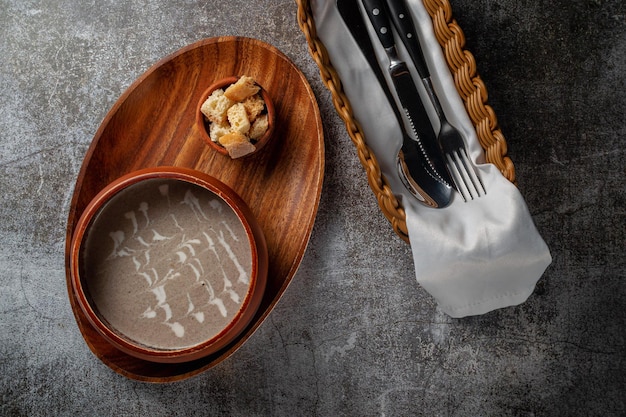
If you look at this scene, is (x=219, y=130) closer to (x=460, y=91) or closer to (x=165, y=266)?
(x=165, y=266)

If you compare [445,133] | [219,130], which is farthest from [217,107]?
[445,133]

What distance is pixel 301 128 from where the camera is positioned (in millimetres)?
1035

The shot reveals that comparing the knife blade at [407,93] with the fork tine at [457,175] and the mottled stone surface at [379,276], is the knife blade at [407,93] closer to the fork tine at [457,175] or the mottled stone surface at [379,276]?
the fork tine at [457,175]

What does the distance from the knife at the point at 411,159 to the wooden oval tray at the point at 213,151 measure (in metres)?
0.13

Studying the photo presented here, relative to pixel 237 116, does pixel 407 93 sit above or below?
below

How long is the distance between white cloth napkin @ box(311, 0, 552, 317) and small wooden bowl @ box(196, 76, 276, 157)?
149mm

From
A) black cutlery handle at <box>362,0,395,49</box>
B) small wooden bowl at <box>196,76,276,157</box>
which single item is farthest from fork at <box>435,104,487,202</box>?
small wooden bowl at <box>196,76,276,157</box>

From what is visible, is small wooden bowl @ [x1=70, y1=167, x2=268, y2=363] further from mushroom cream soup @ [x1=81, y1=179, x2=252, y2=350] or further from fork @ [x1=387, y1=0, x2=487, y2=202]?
fork @ [x1=387, y1=0, x2=487, y2=202]

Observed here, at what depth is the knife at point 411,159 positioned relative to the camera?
101 cm

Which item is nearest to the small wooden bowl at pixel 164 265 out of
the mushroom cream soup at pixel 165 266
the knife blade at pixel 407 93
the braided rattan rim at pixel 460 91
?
the mushroom cream soup at pixel 165 266

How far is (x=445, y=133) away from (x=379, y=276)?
0.31m

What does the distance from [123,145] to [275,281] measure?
0.38 m

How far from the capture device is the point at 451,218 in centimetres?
99

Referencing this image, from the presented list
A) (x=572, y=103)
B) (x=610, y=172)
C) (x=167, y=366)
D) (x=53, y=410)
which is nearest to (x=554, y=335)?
(x=610, y=172)
